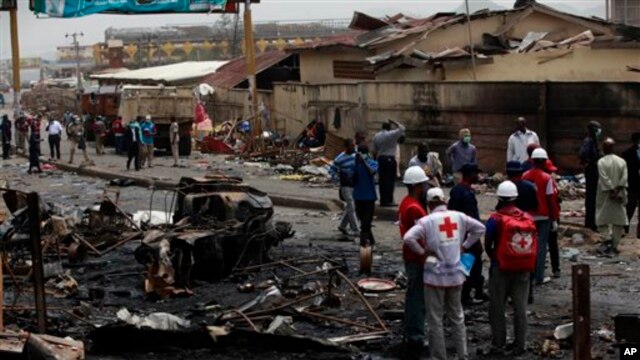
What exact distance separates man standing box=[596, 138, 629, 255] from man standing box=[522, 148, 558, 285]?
6.41 ft

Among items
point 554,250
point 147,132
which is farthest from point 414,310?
point 147,132

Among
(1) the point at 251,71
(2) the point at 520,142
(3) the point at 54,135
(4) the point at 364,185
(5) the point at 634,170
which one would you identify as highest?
(1) the point at 251,71

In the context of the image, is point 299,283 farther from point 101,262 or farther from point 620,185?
point 620,185

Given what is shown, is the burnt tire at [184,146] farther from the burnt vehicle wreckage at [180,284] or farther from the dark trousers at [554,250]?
the dark trousers at [554,250]

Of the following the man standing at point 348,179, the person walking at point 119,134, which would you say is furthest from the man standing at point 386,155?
the person walking at point 119,134

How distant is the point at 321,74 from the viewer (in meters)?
36.7

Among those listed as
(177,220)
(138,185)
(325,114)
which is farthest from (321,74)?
(177,220)

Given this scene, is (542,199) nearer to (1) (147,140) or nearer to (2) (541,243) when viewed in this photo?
(2) (541,243)

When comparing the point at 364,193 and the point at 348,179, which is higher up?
the point at 348,179

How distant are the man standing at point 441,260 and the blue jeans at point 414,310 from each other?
1.29 ft

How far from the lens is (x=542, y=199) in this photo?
1190cm

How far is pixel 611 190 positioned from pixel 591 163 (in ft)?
4.93

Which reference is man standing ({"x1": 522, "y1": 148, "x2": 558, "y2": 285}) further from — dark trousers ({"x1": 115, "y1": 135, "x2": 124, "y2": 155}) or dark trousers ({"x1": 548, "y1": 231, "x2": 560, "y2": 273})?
dark trousers ({"x1": 115, "y1": 135, "x2": 124, "y2": 155})

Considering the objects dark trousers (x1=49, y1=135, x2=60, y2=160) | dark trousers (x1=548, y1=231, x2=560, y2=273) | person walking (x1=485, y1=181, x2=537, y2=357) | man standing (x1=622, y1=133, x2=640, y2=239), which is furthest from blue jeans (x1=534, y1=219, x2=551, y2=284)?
dark trousers (x1=49, y1=135, x2=60, y2=160)
